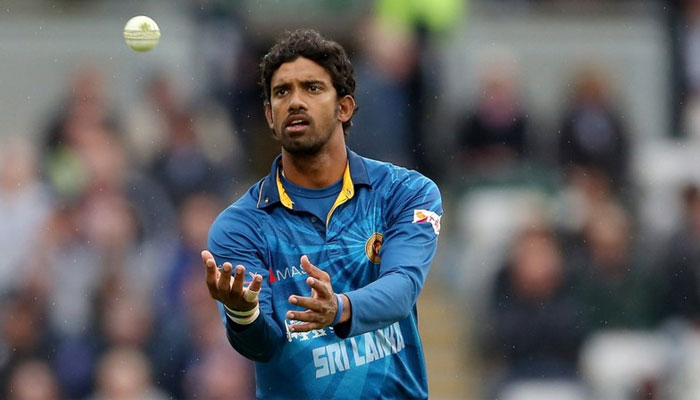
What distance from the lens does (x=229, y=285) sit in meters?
5.30

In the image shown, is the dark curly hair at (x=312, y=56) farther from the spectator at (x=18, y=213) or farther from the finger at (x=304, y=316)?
the spectator at (x=18, y=213)

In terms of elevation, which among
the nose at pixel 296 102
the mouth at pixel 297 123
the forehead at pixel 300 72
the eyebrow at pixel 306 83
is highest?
the forehead at pixel 300 72

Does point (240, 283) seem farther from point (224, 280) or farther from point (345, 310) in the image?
point (345, 310)

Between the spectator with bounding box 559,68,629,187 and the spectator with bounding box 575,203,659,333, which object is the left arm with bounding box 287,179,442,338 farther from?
the spectator with bounding box 559,68,629,187

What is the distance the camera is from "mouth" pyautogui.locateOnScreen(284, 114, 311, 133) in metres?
5.71

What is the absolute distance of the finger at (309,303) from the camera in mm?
5129

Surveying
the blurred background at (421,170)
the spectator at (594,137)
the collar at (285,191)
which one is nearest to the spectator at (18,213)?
the blurred background at (421,170)

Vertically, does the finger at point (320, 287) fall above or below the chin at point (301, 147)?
below

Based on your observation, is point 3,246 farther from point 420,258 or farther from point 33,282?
point 420,258

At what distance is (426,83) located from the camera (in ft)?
42.6

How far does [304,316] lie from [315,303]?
6cm

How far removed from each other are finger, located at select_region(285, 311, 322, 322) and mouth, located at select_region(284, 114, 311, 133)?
864 millimetres

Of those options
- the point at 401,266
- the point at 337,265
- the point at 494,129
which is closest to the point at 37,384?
the point at 494,129

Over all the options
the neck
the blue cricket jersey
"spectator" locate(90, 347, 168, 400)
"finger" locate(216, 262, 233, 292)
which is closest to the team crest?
the blue cricket jersey
